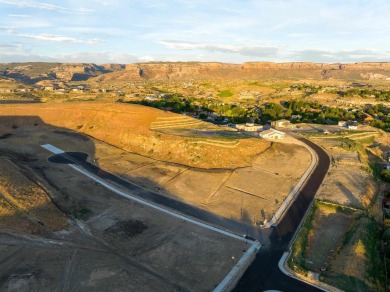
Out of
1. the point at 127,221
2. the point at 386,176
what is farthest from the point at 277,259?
the point at 386,176

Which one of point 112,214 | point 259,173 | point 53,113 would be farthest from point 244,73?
point 112,214

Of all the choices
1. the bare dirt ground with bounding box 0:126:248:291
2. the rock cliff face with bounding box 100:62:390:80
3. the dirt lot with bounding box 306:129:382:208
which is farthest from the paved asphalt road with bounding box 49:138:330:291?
the rock cliff face with bounding box 100:62:390:80

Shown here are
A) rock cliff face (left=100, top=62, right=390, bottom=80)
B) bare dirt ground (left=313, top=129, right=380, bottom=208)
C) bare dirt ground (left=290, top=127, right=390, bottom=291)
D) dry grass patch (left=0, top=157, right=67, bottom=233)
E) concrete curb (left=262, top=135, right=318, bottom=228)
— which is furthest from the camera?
rock cliff face (left=100, top=62, right=390, bottom=80)

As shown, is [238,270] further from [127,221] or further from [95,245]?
[127,221]

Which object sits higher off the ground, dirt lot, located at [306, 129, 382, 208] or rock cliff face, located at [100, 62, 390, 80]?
rock cliff face, located at [100, 62, 390, 80]

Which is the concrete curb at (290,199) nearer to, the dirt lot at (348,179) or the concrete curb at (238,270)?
the dirt lot at (348,179)

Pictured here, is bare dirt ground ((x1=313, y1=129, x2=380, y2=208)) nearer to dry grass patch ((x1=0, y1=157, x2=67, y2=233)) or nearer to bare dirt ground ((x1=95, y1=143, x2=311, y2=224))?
bare dirt ground ((x1=95, y1=143, x2=311, y2=224))

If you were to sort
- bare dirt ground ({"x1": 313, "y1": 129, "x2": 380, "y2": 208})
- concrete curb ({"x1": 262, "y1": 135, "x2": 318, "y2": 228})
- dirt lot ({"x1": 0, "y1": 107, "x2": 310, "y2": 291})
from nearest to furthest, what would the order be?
dirt lot ({"x1": 0, "y1": 107, "x2": 310, "y2": 291}) → concrete curb ({"x1": 262, "y1": 135, "x2": 318, "y2": 228}) → bare dirt ground ({"x1": 313, "y1": 129, "x2": 380, "y2": 208})

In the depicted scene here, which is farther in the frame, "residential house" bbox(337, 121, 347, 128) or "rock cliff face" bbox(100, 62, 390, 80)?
"rock cliff face" bbox(100, 62, 390, 80)
